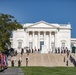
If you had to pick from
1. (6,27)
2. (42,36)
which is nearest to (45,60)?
(6,27)

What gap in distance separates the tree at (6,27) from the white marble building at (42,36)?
1766 inches

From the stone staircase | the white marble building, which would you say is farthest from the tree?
the white marble building

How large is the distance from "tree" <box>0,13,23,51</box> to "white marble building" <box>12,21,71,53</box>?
44848 millimetres

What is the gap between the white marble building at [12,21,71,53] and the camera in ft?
347

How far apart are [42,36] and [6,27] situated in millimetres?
47521

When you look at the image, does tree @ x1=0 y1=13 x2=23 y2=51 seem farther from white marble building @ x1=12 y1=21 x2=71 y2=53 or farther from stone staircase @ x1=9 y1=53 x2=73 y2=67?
white marble building @ x1=12 y1=21 x2=71 y2=53

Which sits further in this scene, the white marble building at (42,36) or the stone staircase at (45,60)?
the white marble building at (42,36)

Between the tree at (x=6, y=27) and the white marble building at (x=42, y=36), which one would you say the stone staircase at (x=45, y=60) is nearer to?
the tree at (x=6, y=27)

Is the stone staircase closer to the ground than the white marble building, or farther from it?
closer to the ground

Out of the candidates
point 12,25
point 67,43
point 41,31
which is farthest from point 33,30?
point 12,25

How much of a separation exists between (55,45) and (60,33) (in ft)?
12.3

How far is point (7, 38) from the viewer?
56.9m

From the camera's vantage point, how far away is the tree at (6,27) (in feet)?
187

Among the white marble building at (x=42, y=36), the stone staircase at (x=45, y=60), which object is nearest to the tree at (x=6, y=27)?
the stone staircase at (x=45, y=60)
